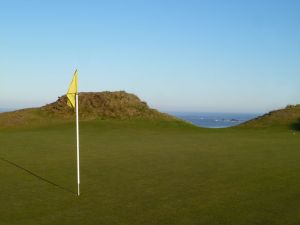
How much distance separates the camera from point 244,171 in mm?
13586

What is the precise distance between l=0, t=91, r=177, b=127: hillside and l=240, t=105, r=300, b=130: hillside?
8814 mm

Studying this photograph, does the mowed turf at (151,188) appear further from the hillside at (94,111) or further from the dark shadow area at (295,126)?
the hillside at (94,111)

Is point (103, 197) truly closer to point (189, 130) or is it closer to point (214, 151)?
point (214, 151)

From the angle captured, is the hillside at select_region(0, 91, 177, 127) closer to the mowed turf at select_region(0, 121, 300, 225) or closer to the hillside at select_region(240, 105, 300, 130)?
the hillside at select_region(240, 105, 300, 130)

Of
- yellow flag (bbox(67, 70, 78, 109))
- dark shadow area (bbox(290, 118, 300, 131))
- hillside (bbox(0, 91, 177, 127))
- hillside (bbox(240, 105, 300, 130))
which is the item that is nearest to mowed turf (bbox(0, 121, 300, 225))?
yellow flag (bbox(67, 70, 78, 109))

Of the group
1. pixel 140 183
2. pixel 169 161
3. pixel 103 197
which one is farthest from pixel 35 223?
pixel 169 161

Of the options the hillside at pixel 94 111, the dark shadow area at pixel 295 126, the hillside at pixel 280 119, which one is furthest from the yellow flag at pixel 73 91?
the hillside at pixel 94 111

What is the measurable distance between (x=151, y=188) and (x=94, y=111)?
114 ft

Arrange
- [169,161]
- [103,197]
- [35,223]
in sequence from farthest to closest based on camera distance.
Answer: [169,161] → [103,197] → [35,223]

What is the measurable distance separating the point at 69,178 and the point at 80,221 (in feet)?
15.4

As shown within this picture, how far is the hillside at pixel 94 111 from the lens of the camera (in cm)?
4178

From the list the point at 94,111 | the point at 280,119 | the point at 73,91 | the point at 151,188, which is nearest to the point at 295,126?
the point at 280,119

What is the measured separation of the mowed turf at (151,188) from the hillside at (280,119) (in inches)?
817

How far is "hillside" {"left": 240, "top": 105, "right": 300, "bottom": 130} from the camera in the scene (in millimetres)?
A: 38819
